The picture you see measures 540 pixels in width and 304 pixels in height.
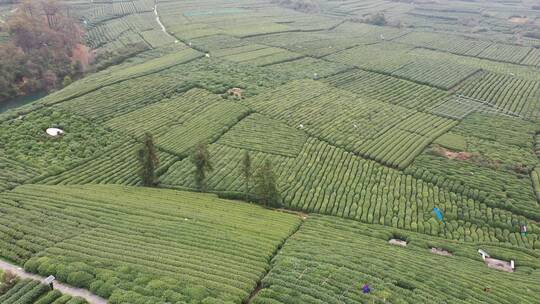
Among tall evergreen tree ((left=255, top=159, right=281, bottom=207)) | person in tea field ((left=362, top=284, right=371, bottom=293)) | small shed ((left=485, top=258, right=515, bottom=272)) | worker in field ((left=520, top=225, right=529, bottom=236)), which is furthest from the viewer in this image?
tall evergreen tree ((left=255, top=159, right=281, bottom=207))

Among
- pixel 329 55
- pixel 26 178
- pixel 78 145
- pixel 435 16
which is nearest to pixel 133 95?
pixel 78 145

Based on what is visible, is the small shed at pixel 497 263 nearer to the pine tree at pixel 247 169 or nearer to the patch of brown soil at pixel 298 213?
the patch of brown soil at pixel 298 213

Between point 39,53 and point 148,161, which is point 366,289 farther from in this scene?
point 39,53

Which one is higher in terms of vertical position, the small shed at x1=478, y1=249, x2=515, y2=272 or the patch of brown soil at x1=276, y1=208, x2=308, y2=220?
the patch of brown soil at x1=276, y1=208, x2=308, y2=220

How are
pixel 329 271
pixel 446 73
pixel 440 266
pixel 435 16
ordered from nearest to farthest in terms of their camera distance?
pixel 329 271 → pixel 440 266 → pixel 446 73 → pixel 435 16

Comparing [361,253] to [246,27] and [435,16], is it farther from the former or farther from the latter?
[435,16]

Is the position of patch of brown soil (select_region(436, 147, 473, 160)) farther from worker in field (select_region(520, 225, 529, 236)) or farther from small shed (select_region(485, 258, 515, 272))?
small shed (select_region(485, 258, 515, 272))

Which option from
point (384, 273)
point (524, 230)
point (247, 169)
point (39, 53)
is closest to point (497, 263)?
point (524, 230)

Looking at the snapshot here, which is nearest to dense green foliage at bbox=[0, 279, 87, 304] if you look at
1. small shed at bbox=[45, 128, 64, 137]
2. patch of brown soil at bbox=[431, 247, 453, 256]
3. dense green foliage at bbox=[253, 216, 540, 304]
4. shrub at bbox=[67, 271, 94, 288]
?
shrub at bbox=[67, 271, 94, 288]
